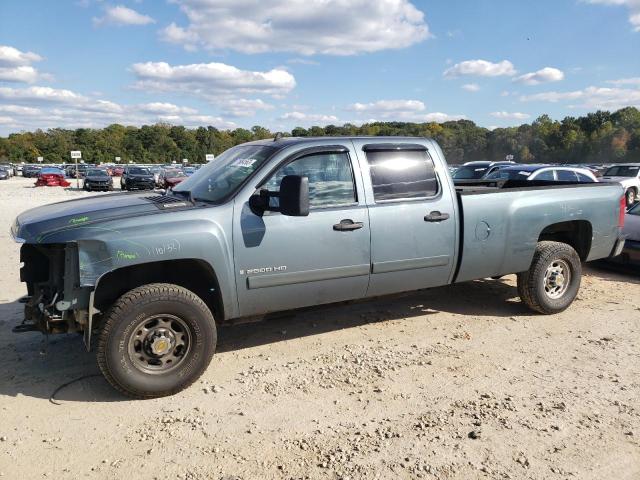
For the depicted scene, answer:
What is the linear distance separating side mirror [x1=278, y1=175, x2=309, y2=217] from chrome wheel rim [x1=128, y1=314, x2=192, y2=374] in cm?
117

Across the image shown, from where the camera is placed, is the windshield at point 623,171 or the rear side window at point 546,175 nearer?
the rear side window at point 546,175

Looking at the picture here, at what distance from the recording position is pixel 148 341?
3893 millimetres

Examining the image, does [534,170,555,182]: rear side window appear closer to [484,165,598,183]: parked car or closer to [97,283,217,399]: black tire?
[484,165,598,183]: parked car

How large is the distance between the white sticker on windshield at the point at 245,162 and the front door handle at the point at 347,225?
0.91 m

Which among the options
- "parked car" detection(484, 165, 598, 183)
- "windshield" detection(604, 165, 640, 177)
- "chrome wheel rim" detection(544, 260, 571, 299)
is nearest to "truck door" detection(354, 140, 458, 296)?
"chrome wheel rim" detection(544, 260, 571, 299)

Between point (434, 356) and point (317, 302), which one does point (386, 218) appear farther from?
point (434, 356)

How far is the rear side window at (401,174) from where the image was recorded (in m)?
4.76

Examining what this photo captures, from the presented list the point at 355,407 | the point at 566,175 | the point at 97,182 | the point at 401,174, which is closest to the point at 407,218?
the point at 401,174

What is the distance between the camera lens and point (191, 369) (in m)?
3.99

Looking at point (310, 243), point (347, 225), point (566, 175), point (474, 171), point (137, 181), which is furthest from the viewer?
point (137, 181)

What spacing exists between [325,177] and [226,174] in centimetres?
88

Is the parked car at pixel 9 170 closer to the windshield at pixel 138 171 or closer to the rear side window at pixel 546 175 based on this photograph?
the windshield at pixel 138 171

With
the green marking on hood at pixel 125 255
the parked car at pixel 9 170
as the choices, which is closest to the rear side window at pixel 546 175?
the green marking on hood at pixel 125 255

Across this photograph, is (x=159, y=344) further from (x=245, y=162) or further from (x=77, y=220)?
(x=245, y=162)
